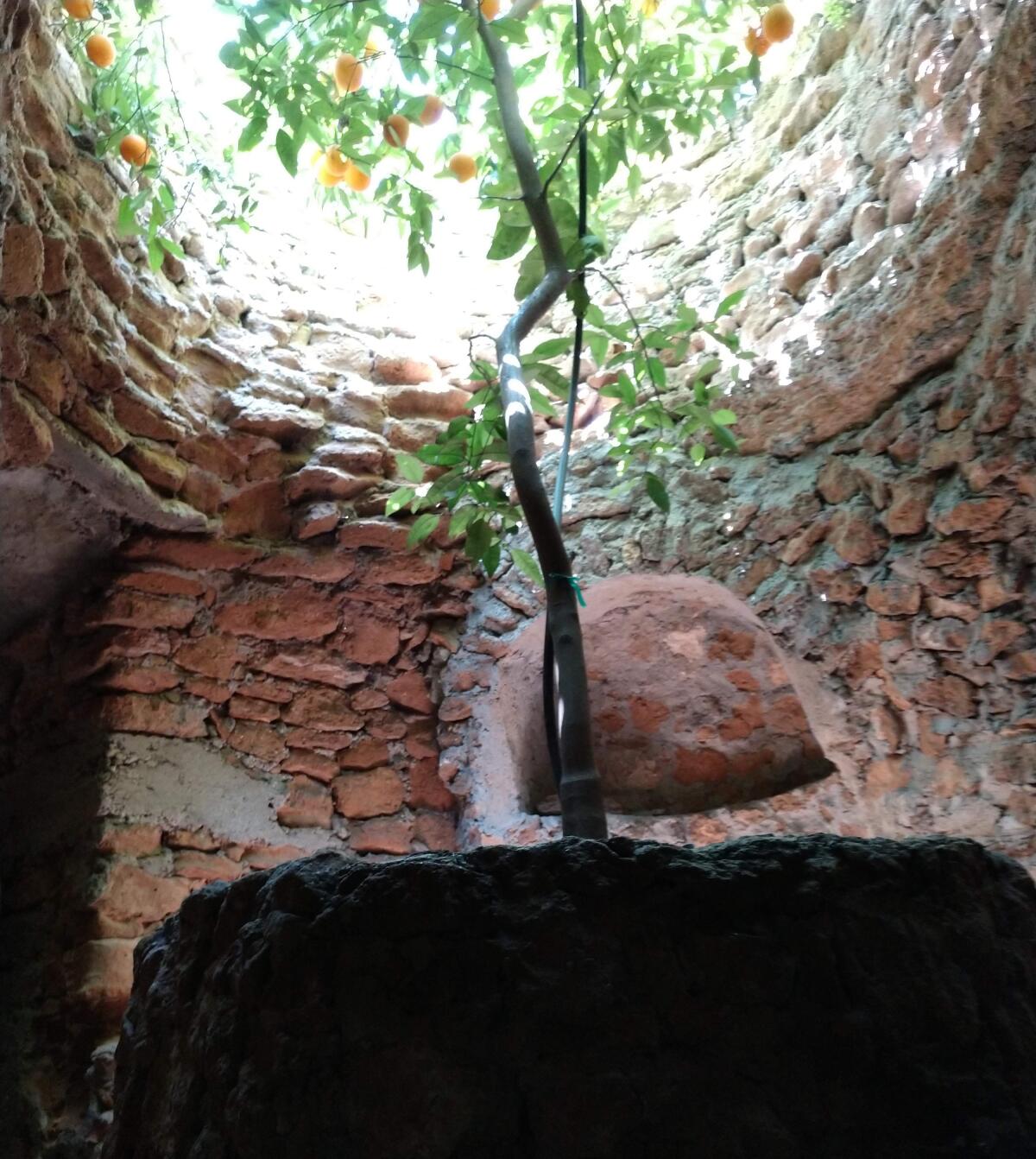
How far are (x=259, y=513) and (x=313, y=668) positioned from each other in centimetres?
38

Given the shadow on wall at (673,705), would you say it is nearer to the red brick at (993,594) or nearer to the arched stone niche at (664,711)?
the arched stone niche at (664,711)

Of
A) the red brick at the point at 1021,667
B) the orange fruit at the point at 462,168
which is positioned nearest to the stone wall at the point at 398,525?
the red brick at the point at 1021,667

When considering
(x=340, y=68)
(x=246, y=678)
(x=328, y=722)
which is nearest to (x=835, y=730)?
(x=328, y=722)

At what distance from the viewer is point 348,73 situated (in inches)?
60.6

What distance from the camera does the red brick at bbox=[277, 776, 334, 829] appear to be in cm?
204

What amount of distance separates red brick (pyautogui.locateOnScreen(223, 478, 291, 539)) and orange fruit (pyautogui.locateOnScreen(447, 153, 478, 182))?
2.84 feet

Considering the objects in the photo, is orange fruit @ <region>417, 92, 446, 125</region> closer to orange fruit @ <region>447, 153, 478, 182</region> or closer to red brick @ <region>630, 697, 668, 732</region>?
orange fruit @ <region>447, 153, 478, 182</region>

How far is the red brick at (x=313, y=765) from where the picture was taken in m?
2.09

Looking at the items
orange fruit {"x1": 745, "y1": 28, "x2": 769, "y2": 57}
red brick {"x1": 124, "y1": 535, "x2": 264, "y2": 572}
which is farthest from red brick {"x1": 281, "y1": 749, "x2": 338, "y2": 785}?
orange fruit {"x1": 745, "y1": 28, "x2": 769, "y2": 57}

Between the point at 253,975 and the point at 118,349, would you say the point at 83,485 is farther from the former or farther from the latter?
the point at 253,975

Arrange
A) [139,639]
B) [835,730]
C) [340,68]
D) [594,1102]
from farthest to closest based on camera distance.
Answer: [139,639] < [835,730] < [340,68] < [594,1102]

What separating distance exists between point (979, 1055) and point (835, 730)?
1.16 metres

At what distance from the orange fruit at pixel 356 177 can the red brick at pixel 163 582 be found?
90 cm

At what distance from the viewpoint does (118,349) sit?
1.92 meters
